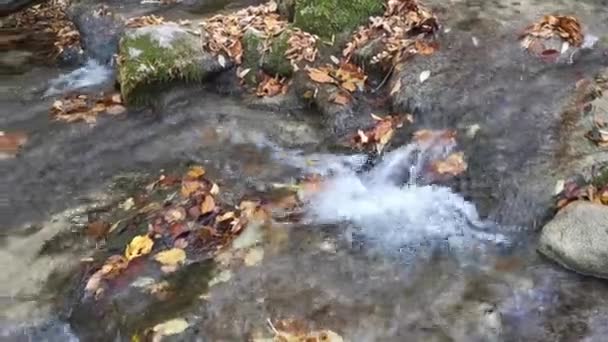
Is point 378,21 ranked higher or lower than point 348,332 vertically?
higher

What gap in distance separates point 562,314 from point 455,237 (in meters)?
1.12

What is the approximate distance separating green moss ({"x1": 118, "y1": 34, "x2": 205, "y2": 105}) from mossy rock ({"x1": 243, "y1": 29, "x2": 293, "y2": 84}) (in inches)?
22.5

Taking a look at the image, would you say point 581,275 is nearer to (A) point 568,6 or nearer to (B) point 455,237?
(B) point 455,237

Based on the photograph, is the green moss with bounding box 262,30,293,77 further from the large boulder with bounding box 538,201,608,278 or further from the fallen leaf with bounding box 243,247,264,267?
the large boulder with bounding box 538,201,608,278

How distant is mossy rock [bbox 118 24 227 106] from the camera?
25.7ft

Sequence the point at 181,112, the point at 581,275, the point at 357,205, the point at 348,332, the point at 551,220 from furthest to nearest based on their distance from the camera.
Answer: the point at 181,112
the point at 357,205
the point at 551,220
the point at 581,275
the point at 348,332

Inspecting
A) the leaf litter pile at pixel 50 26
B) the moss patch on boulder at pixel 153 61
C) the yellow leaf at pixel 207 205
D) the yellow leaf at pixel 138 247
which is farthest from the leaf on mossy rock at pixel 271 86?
the leaf litter pile at pixel 50 26

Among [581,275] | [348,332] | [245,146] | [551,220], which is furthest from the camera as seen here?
[245,146]

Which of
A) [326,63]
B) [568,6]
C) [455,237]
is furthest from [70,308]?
[568,6]

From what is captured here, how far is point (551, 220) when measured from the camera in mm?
5348

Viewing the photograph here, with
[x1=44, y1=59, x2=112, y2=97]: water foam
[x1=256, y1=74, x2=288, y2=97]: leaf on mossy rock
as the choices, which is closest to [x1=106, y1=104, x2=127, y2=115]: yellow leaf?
[x1=44, y1=59, x2=112, y2=97]: water foam

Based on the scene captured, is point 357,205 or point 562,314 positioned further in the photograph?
point 357,205

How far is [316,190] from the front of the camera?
6.14 meters

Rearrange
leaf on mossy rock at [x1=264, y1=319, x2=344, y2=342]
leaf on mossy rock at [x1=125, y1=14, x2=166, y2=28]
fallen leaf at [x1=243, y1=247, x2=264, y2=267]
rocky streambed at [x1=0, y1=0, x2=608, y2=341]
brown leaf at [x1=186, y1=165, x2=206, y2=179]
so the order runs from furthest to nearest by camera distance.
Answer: leaf on mossy rock at [x1=125, y1=14, x2=166, y2=28] → brown leaf at [x1=186, y1=165, x2=206, y2=179] → fallen leaf at [x1=243, y1=247, x2=264, y2=267] → rocky streambed at [x1=0, y1=0, x2=608, y2=341] → leaf on mossy rock at [x1=264, y1=319, x2=344, y2=342]
